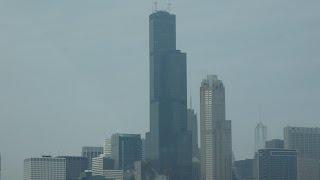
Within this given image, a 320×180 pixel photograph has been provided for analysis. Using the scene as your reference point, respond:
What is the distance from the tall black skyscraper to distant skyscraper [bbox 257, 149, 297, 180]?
10172 mm

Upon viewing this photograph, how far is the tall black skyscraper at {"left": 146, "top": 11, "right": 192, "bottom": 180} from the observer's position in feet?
326

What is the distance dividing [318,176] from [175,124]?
2178 centimetres

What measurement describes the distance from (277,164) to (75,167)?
27.8m

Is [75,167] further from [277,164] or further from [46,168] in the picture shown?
[277,164]

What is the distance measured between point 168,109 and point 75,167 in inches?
625

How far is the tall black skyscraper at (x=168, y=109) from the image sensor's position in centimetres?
9938

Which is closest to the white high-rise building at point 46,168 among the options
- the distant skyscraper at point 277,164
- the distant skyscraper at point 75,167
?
the distant skyscraper at point 75,167

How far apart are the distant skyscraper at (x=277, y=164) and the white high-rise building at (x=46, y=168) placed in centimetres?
2697

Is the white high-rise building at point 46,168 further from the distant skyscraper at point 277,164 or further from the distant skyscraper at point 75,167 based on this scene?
the distant skyscraper at point 277,164

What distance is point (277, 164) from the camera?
101 meters

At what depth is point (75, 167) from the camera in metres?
98.4

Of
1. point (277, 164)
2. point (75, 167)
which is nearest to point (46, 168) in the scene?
point (75, 167)

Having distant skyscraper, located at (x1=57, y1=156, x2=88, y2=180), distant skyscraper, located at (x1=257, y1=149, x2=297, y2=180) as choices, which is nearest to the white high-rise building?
distant skyscraper, located at (x1=57, y1=156, x2=88, y2=180)

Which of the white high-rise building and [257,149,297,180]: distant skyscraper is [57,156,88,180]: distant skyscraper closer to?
the white high-rise building
